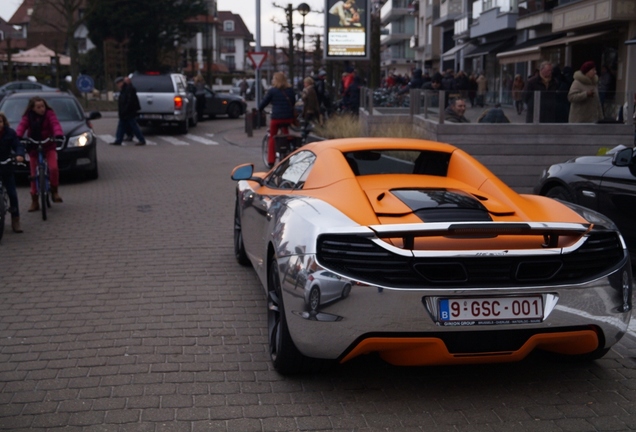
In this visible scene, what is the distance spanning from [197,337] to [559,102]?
9.59m

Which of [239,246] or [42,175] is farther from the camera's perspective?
[42,175]

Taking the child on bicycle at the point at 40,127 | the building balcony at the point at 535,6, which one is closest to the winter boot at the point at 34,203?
the child on bicycle at the point at 40,127

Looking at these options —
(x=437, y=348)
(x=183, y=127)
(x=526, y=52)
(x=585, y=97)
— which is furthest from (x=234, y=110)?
(x=437, y=348)

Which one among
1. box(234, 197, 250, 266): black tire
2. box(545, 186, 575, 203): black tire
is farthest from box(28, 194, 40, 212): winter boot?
box(545, 186, 575, 203): black tire

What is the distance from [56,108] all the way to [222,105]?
61.6ft

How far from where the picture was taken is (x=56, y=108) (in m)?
15.9

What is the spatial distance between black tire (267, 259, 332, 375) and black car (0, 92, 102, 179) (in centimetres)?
1027

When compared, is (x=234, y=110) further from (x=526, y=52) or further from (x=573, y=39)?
(x=573, y=39)

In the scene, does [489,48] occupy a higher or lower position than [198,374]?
higher

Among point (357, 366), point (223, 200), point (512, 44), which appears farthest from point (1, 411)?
point (512, 44)

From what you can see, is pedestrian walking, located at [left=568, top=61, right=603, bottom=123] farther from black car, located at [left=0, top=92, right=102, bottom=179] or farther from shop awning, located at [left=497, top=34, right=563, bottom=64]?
shop awning, located at [left=497, top=34, right=563, bottom=64]

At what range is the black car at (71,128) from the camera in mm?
14949

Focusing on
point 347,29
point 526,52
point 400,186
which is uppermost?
point 347,29

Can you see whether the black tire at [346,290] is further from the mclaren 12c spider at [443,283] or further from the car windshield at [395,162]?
the car windshield at [395,162]
